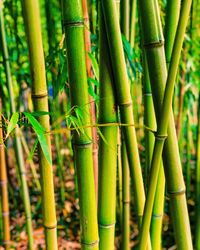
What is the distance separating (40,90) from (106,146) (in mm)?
183

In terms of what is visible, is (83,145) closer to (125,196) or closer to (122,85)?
(122,85)

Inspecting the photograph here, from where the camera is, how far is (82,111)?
2.36 feet

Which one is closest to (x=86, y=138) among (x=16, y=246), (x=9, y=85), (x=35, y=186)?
(x=9, y=85)

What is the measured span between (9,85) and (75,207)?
1.04 meters

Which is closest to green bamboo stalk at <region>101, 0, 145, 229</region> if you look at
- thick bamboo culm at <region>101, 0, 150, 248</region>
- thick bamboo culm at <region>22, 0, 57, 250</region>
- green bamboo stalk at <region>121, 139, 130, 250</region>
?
thick bamboo culm at <region>101, 0, 150, 248</region>

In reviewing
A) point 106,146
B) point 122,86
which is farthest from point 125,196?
point 122,86

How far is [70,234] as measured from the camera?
2.03 m

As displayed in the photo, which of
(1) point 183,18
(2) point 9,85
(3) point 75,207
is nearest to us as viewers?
(1) point 183,18

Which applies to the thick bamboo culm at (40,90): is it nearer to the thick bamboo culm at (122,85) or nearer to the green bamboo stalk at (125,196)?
the thick bamboo culm at (122,85)

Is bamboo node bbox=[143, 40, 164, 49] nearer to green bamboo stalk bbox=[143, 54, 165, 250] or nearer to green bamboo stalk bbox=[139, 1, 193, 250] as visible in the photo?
green bamboo stalk bbox=[139, 1, 193, 250]

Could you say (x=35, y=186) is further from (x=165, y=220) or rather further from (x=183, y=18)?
(x=183, y=18)

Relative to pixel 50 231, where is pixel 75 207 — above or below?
below

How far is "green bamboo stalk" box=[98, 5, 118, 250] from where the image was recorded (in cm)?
75

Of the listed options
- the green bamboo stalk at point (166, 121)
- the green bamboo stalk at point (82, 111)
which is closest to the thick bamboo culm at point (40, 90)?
the green bamboo stalk at point (82, 111)
